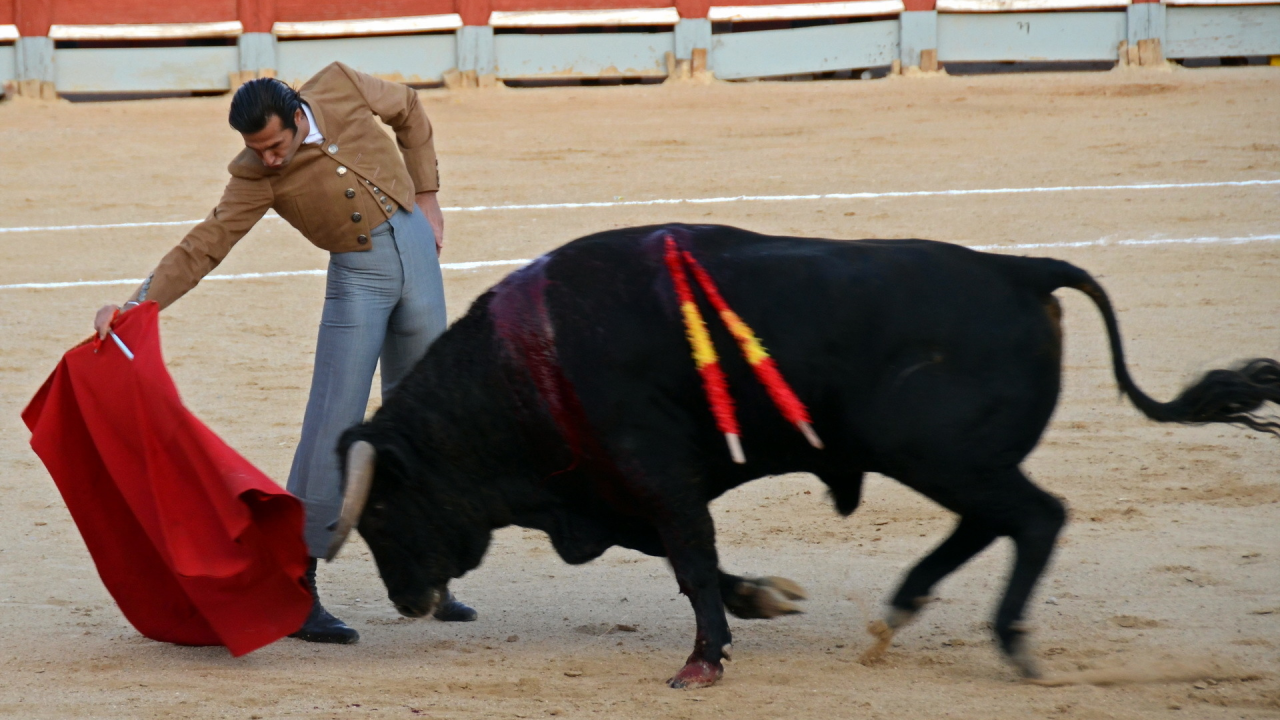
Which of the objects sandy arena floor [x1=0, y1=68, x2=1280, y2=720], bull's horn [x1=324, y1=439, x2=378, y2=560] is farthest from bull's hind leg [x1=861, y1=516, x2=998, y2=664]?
bull's horn [x1=324, y1=439, x2=378, y2=560]

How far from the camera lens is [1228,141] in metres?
10.4

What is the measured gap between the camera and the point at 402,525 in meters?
3.35

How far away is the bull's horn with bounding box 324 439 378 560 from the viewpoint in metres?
3.21

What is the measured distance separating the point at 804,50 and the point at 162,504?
1090cm

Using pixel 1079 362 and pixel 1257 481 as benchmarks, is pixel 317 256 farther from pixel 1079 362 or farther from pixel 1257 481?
pixel 1257 481

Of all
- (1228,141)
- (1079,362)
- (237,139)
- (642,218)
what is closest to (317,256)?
(642,218)

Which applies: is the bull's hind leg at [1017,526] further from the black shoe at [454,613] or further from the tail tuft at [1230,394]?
the black shoe at [454,613]

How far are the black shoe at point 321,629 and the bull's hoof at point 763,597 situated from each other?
97 cm

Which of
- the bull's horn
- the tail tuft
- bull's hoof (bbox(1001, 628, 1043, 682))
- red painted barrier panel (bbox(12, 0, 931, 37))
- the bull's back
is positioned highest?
red painted barrier panel (bbox(12, 0, 931, 37))

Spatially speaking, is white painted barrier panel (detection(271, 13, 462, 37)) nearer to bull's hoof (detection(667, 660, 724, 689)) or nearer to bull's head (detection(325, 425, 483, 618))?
bull's head (detection(325, 425, 483, 618))

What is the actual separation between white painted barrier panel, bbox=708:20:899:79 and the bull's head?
1044 centimetres

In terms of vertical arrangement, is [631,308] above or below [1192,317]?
above

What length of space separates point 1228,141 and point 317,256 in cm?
668

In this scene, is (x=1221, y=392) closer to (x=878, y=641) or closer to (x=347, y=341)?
(x=878, y=641)
